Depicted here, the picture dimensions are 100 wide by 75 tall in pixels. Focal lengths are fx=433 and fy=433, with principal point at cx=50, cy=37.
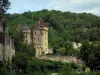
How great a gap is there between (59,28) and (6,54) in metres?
111

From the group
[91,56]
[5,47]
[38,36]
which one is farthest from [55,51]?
Result: [5,47]

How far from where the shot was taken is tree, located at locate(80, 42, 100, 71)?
340 feet

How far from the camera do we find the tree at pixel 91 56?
104 meters

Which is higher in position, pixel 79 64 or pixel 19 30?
pixel 19 30

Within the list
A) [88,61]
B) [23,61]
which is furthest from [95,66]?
[23,61]

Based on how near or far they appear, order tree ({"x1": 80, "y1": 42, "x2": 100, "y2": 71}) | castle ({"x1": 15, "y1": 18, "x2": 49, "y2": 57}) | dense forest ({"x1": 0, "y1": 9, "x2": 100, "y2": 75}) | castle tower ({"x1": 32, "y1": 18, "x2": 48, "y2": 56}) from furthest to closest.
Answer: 1. castle tower ({"x1": 32, "y1": 18, "x2": 48, "y2": 56})
2. castle ({"x1": 15, "y1": 18, "x2": 49, "y2": 57})
3. tree ({"x1": 80, "y1": 42, "x2": 100, "y2": 71})
4. dense forest ({"x1": 0, "y1": 9, "x2": 100, "y2": 75})

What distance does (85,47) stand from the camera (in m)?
107

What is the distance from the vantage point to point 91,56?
4063 inches

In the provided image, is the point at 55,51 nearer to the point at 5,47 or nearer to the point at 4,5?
the point at 4,5

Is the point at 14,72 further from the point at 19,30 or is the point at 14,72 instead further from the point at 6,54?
the point at 19,30

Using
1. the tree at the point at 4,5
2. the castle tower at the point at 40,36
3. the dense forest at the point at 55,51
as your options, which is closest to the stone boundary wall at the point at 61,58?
the dense forest at the point at 55,51

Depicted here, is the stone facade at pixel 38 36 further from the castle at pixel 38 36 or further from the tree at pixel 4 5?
the tree at pixel 4 5

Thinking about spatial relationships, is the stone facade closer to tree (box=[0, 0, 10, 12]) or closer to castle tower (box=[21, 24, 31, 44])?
castle tower (box=[21, 24, 31, 44])

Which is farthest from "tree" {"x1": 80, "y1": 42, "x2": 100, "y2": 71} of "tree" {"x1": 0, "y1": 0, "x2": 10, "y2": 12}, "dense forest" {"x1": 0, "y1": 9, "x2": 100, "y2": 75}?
"tree" {"x1": 0, "y1": 0, "x2": 10, "y2": 12}
